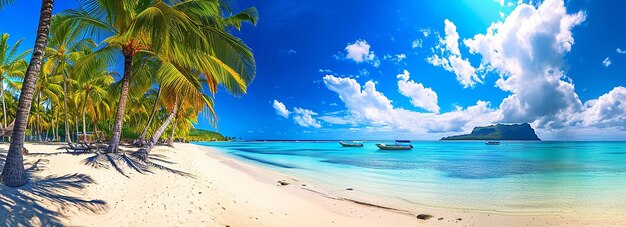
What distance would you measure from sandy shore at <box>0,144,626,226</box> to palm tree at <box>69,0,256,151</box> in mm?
2972

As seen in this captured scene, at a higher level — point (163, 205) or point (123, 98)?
point (123, 98)

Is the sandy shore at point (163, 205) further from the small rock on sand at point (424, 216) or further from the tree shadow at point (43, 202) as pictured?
the small rock on sand at point (424, 216)

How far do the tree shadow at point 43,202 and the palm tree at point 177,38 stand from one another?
3109mm

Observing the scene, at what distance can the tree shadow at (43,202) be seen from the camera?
14.2 ft

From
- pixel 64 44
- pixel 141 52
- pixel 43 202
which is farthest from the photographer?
pixel 64 44

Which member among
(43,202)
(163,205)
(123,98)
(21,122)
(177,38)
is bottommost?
(163,205)

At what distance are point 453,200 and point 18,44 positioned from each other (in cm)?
2428

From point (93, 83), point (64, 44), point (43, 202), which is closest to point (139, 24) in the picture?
point (43, 202)

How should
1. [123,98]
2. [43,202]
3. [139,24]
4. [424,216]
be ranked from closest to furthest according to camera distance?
[43,202] < [139,24] < [424,216] < [123,98]

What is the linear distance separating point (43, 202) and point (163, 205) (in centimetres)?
169

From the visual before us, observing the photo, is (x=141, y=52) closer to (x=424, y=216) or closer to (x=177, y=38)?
(x=177, y=38)

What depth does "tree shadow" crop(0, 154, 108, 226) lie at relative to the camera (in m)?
4.32

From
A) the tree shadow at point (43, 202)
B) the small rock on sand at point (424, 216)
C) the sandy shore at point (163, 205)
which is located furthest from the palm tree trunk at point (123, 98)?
the small rock on sand at point (424, 216)

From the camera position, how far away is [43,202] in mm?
4984
